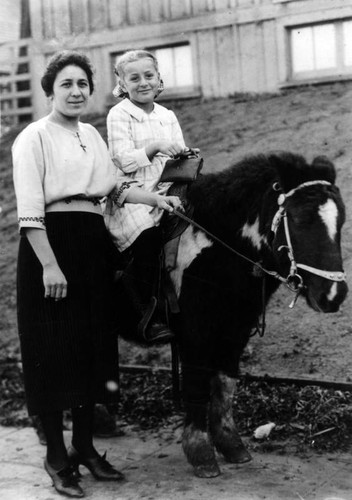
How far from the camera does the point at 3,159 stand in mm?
8695

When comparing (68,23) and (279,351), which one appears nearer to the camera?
(279,351)

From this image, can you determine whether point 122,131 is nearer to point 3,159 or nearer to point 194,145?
point 194,145

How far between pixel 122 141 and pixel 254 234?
0.91 m

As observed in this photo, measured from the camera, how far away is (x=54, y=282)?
10.9ft

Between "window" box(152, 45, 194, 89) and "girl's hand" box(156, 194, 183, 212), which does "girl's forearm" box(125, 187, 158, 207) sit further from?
"window" box(152, 45, 194, 89)

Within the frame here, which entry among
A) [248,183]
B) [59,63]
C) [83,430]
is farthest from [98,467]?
[59,63]

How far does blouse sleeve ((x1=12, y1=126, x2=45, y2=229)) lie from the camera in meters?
3.28

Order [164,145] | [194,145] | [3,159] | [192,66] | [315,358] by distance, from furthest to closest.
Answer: [3,159]
[194,145]
[192,66]
[315,358]
[164,145]

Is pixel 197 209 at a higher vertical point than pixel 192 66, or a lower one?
lower

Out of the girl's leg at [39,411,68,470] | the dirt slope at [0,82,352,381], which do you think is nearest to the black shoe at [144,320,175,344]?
the girl's leg at [39,411,68,470]

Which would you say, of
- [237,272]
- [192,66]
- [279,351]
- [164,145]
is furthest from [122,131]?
[192,66]

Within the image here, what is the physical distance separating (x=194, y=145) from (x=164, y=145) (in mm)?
3189

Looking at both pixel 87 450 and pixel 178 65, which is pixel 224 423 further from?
pixel 178 65

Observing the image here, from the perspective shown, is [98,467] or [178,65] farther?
[178,65]
